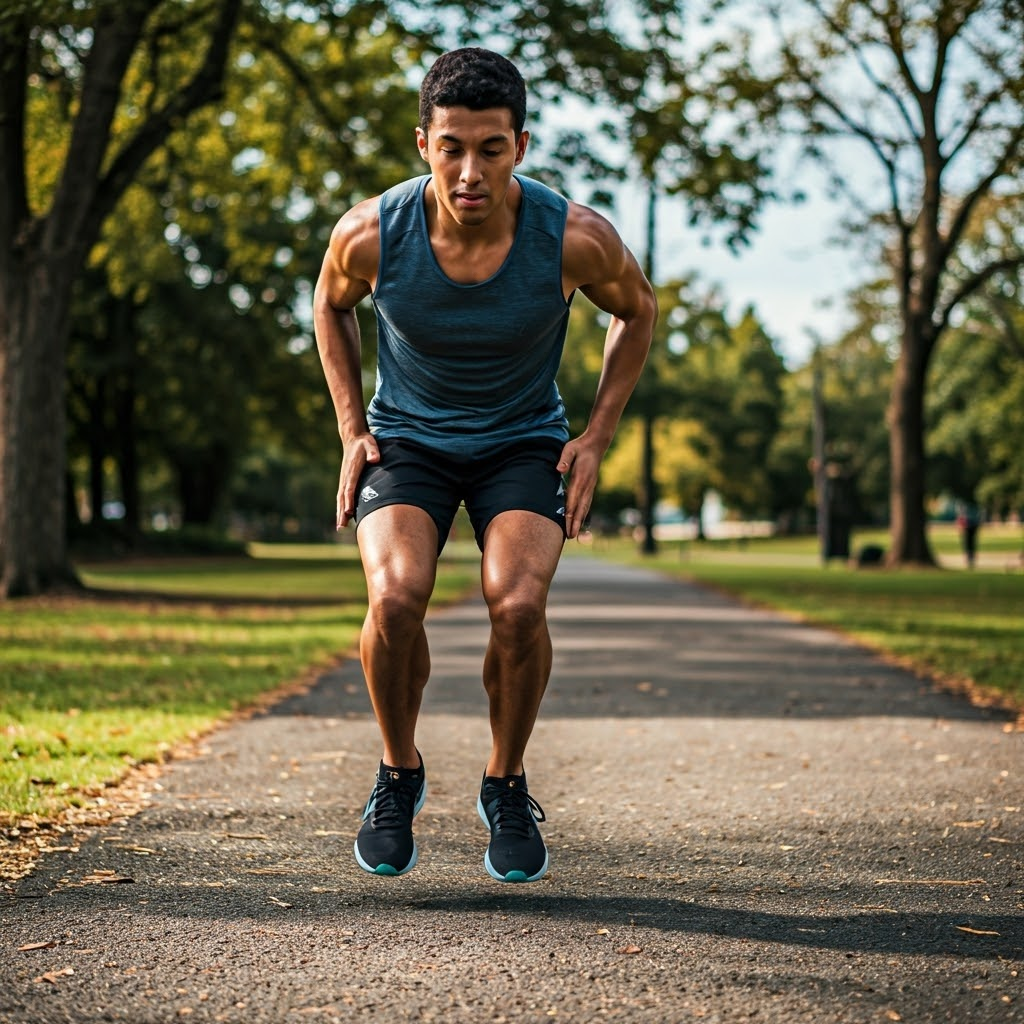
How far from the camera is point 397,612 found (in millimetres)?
3898

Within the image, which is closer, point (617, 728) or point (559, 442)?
point (559, 442)

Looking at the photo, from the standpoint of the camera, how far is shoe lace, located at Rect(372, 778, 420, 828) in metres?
3.99

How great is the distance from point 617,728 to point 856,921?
380cm

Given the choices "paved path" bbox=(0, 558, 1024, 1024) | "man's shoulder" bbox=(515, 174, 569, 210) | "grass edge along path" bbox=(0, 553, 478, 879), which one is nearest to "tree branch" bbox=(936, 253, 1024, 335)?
"grass edge along path" bbox=(0, 553, 478, 879)

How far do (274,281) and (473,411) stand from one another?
108 ft

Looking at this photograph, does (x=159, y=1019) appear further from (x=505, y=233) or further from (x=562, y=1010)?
(x=505, y=233)

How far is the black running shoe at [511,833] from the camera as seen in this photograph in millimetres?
3902

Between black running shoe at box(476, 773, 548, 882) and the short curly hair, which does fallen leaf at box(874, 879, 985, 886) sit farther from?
the short curly hair

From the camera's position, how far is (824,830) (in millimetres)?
4758

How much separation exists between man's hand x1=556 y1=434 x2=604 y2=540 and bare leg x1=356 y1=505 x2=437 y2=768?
40cm

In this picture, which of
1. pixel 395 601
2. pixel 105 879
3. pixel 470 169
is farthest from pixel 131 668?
pixel 470 169

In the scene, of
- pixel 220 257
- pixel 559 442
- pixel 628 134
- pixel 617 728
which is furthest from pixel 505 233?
pixel 220 257

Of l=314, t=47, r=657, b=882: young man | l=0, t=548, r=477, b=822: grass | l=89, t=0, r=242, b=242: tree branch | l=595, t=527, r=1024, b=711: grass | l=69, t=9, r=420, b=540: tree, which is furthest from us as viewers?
l=69, t=9, r=420, b=540: tree

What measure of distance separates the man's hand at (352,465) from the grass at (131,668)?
167cm
